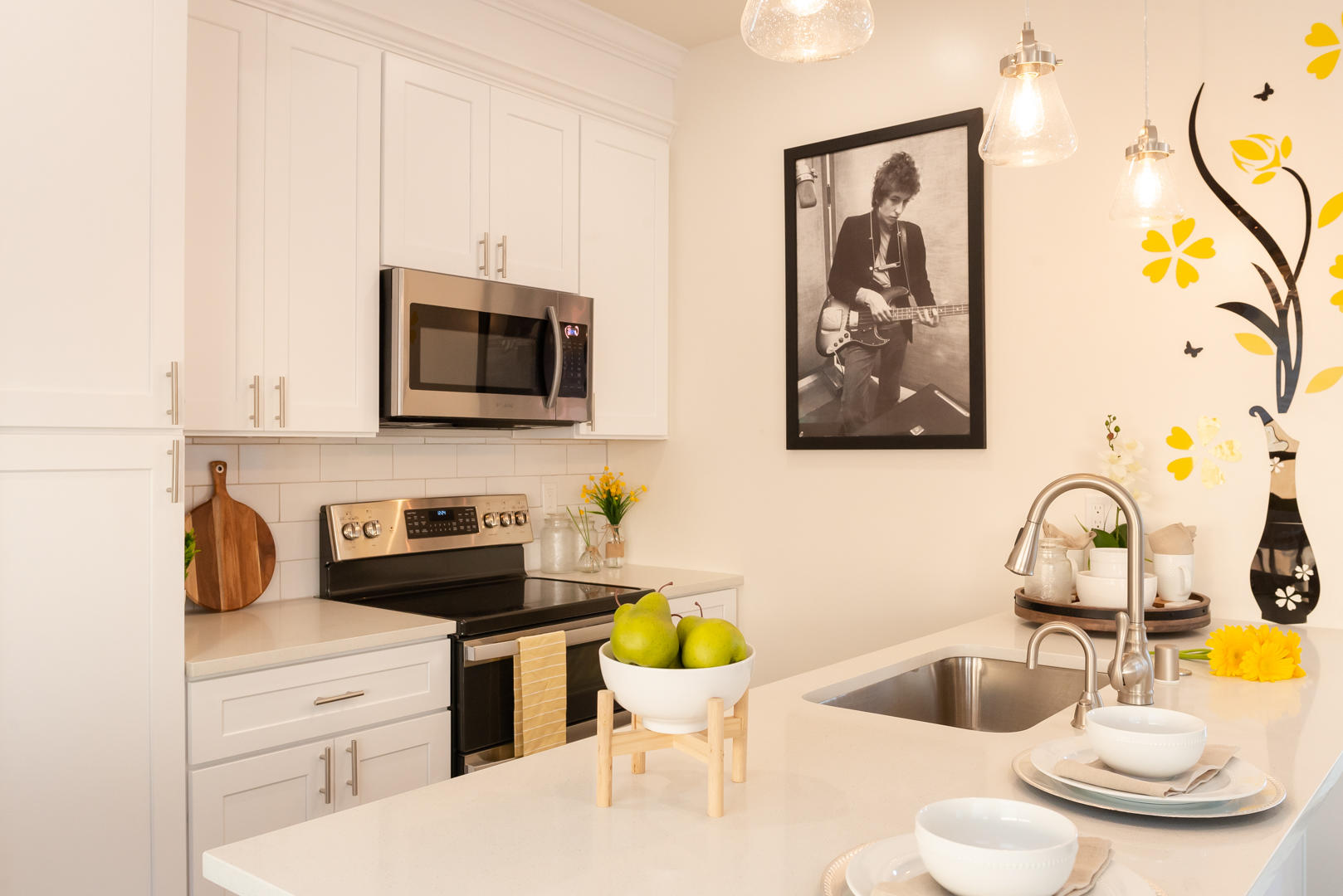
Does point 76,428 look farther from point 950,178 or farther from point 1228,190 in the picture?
point 1228,190

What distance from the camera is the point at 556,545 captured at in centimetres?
350

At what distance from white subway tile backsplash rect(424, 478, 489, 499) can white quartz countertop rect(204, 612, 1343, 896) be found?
1.94 meters

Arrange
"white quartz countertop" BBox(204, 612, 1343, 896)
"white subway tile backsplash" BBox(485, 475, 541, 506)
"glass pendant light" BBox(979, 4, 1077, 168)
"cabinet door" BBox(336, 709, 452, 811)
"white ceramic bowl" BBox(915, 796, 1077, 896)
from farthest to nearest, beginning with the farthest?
1. "white subway tile backsplash" BBox(485, 475, 541, 506)
2. "cabinet door" BBox(336, 709, 452, 811)
3. "glass pendant light" BBox(979, 4, 1077, 168)
4. "white quartz countertop" BBox(204, 612, 1343, 896)
5. "white ceramic bowl" BBox(915, 796, 1077, 896)

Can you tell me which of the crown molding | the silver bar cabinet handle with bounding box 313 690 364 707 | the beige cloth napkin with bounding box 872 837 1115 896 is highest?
the crown molding

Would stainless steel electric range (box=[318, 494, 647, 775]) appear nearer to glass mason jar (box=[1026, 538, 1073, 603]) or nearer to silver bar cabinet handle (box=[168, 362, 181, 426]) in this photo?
silver bar cabinet handle (box=[168, 362, 181, 426])

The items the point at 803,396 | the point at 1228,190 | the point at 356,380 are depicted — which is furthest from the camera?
the point at 803,396

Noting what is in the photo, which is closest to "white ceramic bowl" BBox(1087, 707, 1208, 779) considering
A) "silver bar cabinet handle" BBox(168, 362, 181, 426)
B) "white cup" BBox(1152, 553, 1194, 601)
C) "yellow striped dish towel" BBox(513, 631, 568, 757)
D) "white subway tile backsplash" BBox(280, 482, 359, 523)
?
"white cup" BBox(1152, 553, 1194, 601)

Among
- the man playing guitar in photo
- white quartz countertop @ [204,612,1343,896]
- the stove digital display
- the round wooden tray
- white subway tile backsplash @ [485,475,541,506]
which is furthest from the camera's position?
white subway tile backsplash @ [485,475,541,506]

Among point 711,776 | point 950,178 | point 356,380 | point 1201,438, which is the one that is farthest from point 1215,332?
point 356,380

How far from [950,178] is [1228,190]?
721 millimetres

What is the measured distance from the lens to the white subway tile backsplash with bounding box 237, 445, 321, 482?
2725 mm

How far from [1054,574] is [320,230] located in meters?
1.99

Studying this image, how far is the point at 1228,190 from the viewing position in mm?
2412

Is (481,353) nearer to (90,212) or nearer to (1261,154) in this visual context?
(90,212)
